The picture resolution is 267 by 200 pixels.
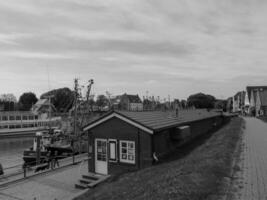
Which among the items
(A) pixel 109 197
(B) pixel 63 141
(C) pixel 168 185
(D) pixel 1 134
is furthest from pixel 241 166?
(D) pixel 1 134

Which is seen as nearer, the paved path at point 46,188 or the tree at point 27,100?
the paved path at point 46,188

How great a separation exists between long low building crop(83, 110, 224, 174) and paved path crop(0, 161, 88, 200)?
1.79 meters

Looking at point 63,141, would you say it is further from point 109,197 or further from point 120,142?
point 109,197

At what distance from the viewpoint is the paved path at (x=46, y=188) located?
474 inches

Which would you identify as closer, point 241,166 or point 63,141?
point 241,166

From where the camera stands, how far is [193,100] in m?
99.7

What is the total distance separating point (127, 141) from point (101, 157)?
212cm

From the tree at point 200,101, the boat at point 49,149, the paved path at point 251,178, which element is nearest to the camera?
the paved path at point 251,178

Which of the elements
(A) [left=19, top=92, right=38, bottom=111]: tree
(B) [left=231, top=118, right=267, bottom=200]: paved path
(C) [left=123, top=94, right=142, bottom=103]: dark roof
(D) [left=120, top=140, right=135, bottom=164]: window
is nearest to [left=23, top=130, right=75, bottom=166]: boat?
(D) [left=120, top=140, right=135, bottom=164]: window

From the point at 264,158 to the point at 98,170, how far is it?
8.69 metres

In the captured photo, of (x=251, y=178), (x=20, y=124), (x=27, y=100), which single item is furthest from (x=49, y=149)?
(x=27, y=100)

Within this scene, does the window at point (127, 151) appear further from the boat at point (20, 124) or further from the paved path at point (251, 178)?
the boat at point (20, 124)

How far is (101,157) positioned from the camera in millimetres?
14492

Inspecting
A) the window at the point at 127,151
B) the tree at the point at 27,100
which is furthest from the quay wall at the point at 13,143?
the tree at the point at 27,100
